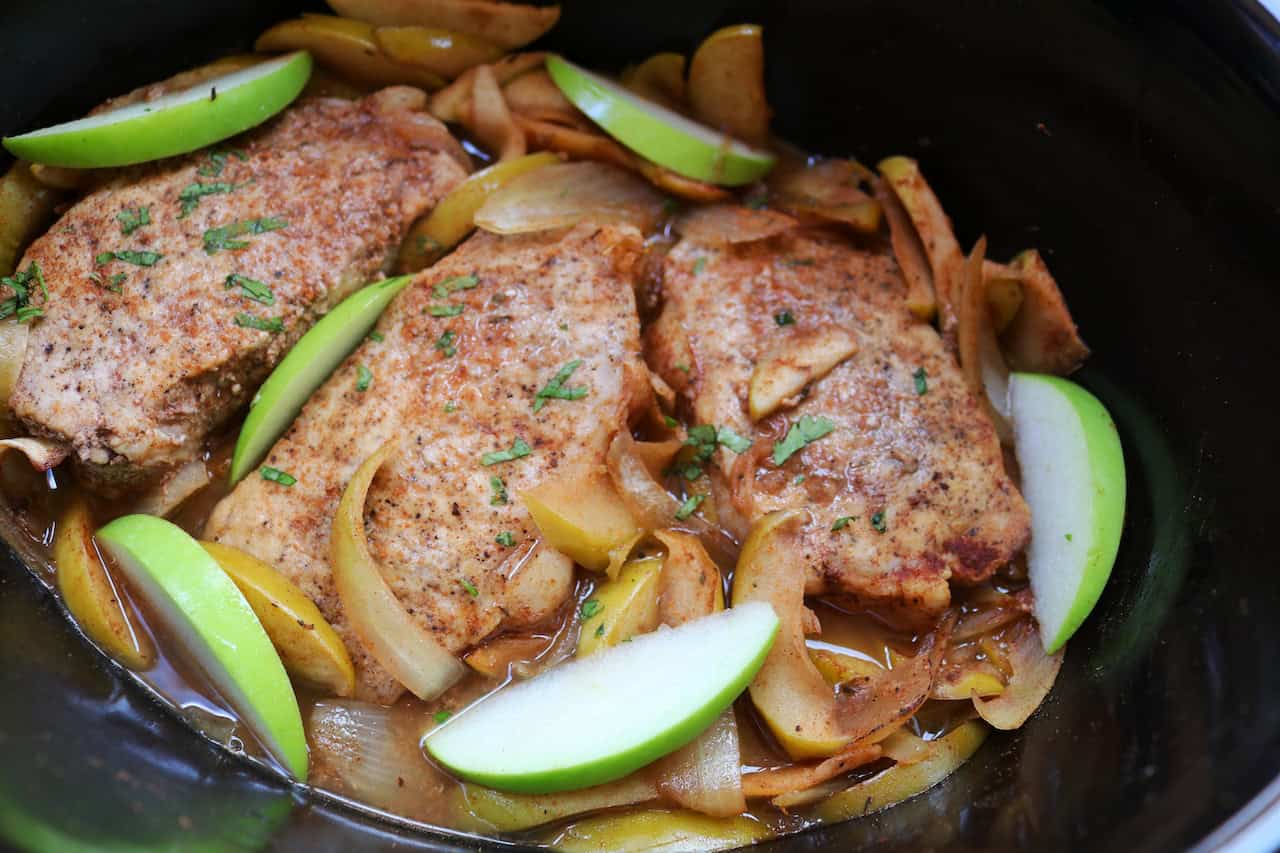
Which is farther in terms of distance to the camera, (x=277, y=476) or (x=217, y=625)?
(x=277, y=476)

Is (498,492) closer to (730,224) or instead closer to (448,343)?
(448,343)

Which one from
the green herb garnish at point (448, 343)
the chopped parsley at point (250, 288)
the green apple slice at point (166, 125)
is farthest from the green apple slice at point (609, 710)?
the green apple slice at point (166, 125)

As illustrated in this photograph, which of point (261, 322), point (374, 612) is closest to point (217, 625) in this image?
point (374, 612)

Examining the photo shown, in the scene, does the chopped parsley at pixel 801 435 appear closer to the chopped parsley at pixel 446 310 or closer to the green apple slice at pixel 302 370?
the chopped parsley at pixel 446 310

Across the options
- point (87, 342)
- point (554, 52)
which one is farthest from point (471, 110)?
point (87, 342)

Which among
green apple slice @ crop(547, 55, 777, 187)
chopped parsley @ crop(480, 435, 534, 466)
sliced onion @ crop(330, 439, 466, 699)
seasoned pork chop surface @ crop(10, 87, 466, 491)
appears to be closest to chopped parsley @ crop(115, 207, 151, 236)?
seasoned pork chop surface @ crop(10, 87, 466, 491)

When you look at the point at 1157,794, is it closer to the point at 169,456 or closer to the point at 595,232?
the point at 595,232
